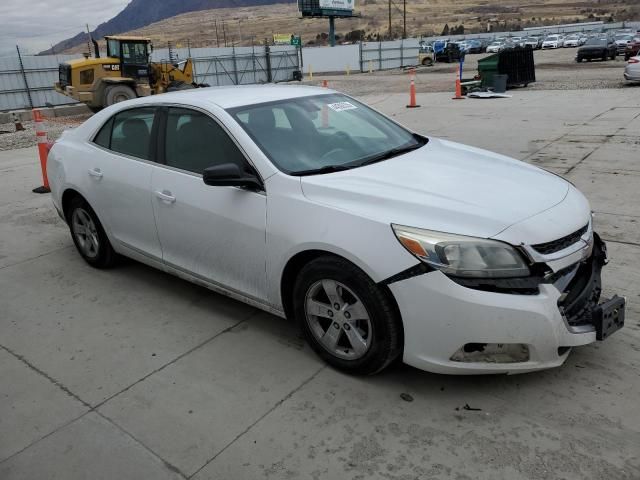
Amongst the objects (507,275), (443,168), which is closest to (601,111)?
(443,168)

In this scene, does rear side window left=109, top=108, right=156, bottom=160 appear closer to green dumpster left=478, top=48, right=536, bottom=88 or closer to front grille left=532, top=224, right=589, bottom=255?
front grille left=532, top=224, right=589, bottom=255

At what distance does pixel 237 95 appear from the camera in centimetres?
388

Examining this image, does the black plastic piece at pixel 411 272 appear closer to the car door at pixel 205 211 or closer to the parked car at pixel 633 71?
the car door at pixel 205 211

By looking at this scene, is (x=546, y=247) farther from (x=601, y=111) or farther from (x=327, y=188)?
(x=601, y=111)

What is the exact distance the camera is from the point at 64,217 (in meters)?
4.98

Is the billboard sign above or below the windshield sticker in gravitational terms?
above

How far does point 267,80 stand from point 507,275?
39345 millimetres

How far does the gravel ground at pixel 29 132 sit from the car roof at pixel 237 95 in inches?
459

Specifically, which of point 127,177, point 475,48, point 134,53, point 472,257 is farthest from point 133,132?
point 475,48

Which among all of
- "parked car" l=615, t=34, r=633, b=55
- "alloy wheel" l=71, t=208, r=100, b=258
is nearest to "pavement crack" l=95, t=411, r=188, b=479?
"alloy wheel" l=71, t=208, r=100, b=258

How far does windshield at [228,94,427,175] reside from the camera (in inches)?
133

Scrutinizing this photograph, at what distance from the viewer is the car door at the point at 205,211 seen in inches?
130

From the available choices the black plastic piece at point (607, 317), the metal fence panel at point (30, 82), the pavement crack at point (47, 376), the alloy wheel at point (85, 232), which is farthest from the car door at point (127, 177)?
the metal fence panel at point (30, 82)

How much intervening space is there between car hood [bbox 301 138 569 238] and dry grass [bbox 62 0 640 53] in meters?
118
